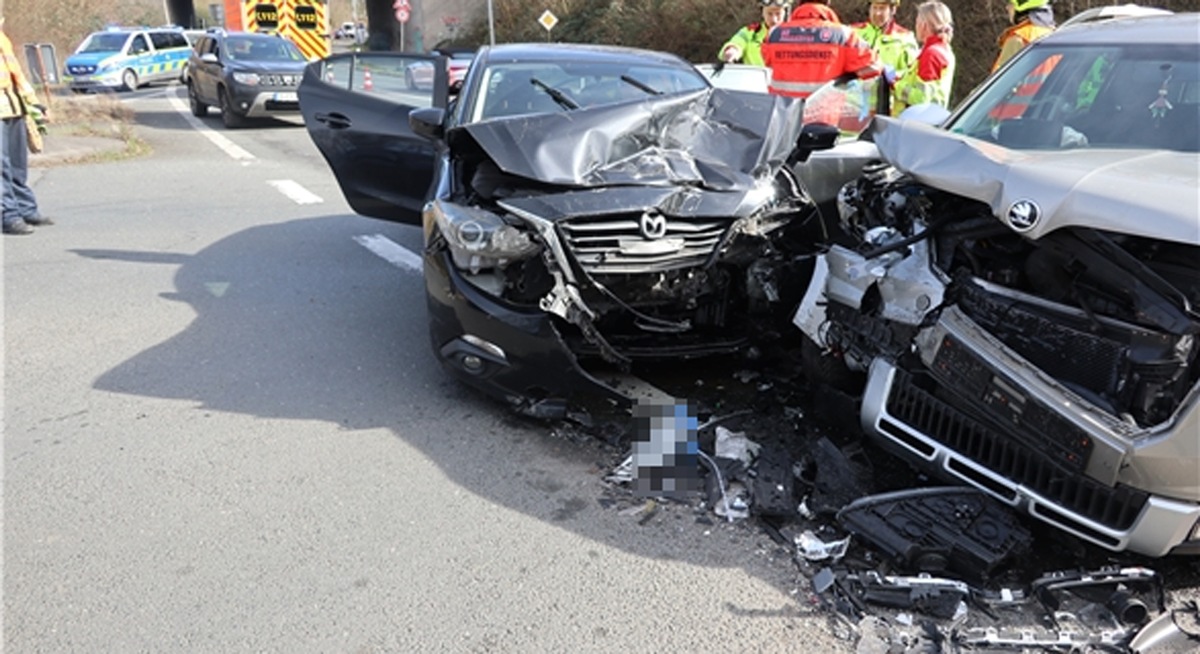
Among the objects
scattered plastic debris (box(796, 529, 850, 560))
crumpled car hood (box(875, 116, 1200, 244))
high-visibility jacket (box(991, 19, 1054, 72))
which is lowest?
scattered plastic debris (box(796, 529, 850, 560))

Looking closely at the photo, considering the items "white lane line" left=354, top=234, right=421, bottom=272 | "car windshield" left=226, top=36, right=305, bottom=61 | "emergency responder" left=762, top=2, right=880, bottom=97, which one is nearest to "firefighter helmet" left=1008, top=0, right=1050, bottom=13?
"emergency responder" left=762, top=2, right=880, bottom=97

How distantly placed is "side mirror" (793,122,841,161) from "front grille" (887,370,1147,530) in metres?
2.01

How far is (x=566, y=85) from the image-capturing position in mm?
5043

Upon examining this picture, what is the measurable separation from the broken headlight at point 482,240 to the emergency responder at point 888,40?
4293 mm

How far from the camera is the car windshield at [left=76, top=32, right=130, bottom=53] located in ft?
82.6

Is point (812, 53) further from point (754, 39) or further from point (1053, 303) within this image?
point (1053, 303)

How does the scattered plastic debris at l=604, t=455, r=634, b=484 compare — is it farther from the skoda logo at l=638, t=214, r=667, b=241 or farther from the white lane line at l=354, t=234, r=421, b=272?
the white lane line at l=354, t=234, r=421, b=272

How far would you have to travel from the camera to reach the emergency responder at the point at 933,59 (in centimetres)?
612

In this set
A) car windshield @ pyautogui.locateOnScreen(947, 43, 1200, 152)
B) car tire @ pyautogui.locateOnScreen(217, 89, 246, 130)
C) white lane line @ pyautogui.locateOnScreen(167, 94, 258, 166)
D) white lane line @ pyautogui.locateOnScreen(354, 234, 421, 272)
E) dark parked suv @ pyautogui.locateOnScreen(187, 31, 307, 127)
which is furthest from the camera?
car tire @ pyautogui.locateOnScreen(217, 89, 246, 130)

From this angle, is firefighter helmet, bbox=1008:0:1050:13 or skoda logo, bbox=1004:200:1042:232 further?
firefighter helmet, bbox=1008:0:1050:13

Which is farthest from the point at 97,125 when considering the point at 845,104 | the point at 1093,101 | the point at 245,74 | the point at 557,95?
the point at 1093,101

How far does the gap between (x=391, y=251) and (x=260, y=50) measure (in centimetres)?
1186

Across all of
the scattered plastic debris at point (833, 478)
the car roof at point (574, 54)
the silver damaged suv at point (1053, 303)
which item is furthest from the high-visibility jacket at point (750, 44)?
the scattered plastic debris at point (833, 478)

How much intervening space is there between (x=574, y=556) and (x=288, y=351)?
2670 mm
